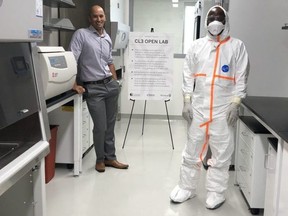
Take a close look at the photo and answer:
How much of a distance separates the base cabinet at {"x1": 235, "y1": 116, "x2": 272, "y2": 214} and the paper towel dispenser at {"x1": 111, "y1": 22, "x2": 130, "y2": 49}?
90.4 inches

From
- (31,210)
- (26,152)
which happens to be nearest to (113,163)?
(31,210)

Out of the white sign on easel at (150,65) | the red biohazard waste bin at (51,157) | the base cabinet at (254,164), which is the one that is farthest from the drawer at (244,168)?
the red biohazard waste bin at (51,157)

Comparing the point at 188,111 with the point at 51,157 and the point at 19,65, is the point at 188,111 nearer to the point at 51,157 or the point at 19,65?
the point at 51,157

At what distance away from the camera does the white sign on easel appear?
4.13 metres

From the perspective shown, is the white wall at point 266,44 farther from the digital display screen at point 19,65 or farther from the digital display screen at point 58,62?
the digital display screen at point 19,65

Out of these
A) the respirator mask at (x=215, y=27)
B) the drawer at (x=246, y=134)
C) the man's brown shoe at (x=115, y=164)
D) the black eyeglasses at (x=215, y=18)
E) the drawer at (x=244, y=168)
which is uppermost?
the black eyeglasses at (x=215, y=18)

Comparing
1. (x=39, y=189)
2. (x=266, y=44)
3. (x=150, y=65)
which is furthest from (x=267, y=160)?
(x=150, y=65)

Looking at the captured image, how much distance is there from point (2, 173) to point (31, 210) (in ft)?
1.72

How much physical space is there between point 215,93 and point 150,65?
5.37ft

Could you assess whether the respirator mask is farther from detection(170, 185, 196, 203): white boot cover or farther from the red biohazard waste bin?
the red biohazard waste bin

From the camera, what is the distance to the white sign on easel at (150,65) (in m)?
4.13

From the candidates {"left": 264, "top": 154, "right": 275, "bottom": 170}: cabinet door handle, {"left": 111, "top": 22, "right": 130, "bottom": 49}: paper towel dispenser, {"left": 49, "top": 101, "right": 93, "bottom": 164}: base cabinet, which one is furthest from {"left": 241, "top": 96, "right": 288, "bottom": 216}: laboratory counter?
{"left": 111, "top": 22, "right": 130, "bottom": 49}: paper towel dispenser

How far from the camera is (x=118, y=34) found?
184 inches

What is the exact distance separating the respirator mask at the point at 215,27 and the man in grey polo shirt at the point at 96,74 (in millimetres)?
1142
